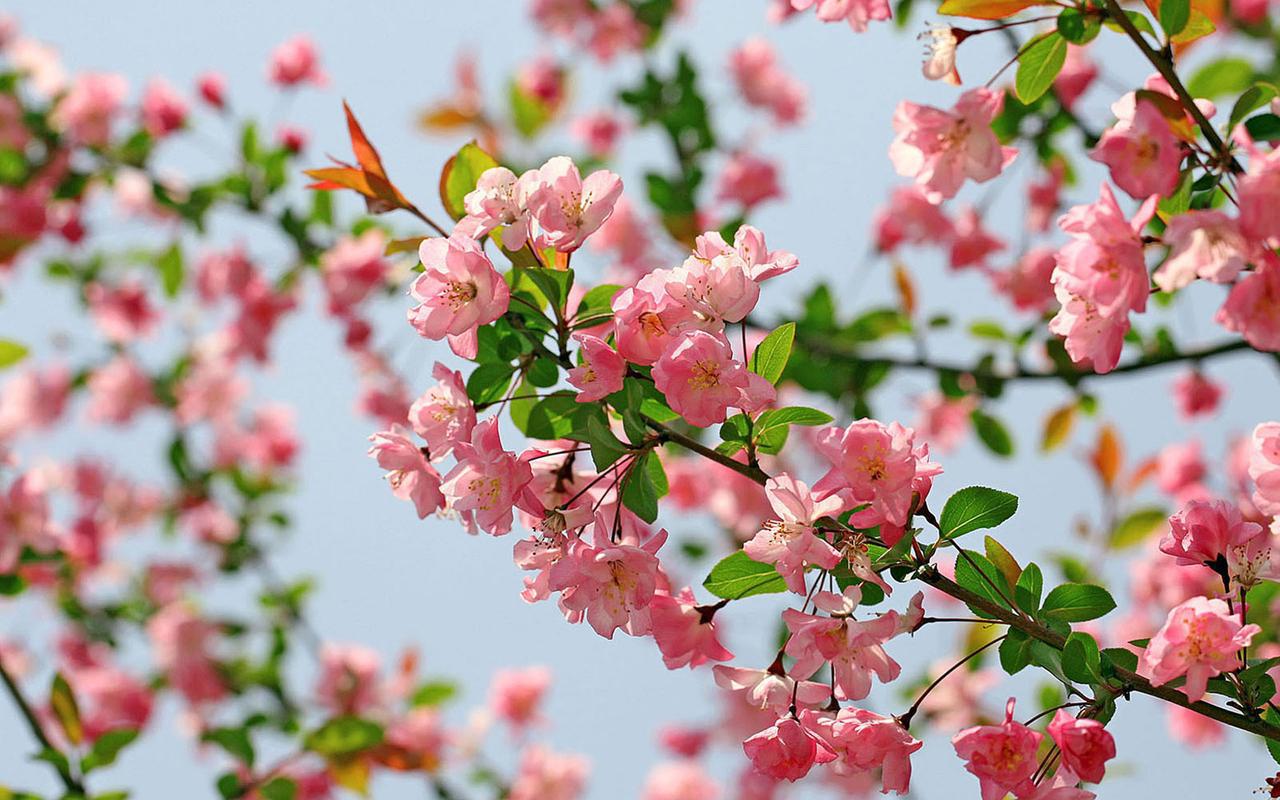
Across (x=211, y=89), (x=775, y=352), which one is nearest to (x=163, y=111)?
(x=211, y=89)

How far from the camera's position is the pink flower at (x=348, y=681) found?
11.5 feet

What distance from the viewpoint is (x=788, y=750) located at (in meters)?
1.03

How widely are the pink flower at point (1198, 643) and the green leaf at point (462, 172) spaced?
2.67 ft

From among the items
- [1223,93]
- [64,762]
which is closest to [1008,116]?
[1223,93]

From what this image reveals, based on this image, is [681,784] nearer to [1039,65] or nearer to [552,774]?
[552,774]

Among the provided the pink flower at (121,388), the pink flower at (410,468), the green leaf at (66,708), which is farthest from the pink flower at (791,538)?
the pink flower at (121,388)

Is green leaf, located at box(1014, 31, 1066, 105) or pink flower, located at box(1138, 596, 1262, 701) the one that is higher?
green leaf, located at box(1014, 31, 1066, 105)

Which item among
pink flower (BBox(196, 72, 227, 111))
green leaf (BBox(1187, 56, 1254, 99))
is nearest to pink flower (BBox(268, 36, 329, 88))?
pink flower (BBox(196, 72, 227, 111))

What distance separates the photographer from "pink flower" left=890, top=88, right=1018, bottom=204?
4.27ft

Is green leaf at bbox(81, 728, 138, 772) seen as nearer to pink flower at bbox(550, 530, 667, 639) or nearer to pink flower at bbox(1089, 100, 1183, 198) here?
pink flower at bbox(550, 530, 667, 639)

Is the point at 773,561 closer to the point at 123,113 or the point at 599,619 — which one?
the point at 599,619

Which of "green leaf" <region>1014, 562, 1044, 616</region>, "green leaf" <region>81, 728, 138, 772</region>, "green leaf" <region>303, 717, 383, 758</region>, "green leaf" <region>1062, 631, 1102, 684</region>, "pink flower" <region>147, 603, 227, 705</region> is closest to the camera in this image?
"green leaf" <region>1062, 631, 1102, 684</region>

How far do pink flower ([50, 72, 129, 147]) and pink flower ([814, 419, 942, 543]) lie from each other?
2799mm

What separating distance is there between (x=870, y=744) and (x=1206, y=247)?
1.65 ft
